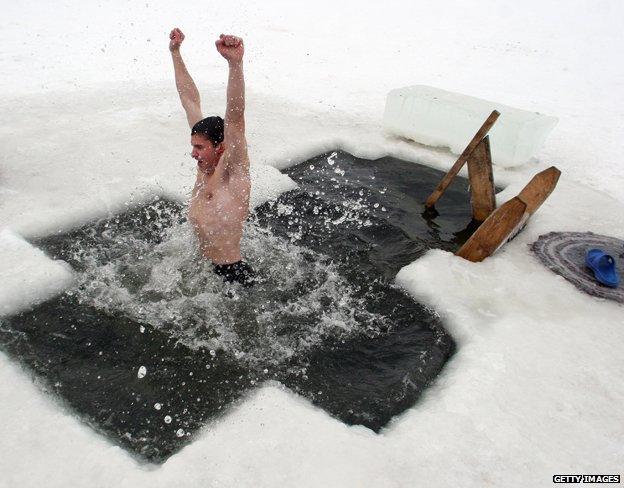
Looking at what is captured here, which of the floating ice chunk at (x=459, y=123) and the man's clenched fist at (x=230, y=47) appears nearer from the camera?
the man's clenched fist at (x=230, y=47)

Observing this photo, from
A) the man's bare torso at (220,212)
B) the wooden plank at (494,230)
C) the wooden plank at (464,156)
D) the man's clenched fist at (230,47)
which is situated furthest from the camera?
the wooden plank at (464,156)

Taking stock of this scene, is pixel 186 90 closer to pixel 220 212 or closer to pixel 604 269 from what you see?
pixel 220 212

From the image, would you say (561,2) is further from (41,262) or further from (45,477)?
(45,477)

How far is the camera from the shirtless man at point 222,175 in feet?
9.39

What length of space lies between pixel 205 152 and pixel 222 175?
0.18m

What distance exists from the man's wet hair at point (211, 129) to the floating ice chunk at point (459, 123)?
3129mm

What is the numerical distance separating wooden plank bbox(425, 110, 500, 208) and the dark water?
234 mm

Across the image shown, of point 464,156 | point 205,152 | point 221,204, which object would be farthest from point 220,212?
point 464,156

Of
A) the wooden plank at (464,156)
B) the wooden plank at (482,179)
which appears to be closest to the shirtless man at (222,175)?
the wooden plank at (464,156)

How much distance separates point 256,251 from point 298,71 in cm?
450

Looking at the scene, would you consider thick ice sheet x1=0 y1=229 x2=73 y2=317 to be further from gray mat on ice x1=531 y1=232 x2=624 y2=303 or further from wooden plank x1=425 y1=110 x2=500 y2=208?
gray mat on ice x1=531 y1=232 x2=624 y2=303

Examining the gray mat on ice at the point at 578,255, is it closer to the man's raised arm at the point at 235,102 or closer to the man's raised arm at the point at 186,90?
the man's raised arm at the point at 235,102

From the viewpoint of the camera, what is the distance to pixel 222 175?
128 inches

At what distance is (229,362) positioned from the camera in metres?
2.91
